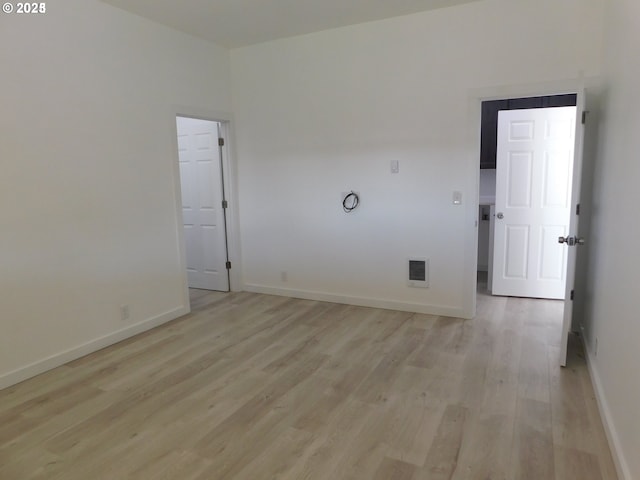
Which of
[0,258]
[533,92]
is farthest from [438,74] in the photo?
[0,258]

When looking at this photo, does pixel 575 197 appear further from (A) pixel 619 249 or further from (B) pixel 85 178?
(B) pixel 85 178

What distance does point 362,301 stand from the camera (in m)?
4.45

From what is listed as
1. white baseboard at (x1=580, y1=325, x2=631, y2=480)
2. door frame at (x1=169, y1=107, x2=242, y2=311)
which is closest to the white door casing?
white baseboard at (x1=580, y1=325, x2=631, y2=480)

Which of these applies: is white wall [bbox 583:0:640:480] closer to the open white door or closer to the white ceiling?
the open white door

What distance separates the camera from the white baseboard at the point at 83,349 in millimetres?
2885

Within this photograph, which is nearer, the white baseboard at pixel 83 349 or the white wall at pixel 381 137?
the white baseboard at pixel 83 349

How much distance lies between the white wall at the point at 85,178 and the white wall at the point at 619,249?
11.8 feet

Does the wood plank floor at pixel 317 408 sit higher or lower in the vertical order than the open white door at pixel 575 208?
lower

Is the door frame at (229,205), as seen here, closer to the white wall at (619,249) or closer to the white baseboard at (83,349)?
the white baseboard at (83,349)

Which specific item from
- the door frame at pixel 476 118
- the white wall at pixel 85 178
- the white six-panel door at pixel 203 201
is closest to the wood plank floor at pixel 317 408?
the white wall at pixel 85 178

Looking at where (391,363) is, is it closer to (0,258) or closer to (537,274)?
(537,274)

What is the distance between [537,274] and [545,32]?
2408mm

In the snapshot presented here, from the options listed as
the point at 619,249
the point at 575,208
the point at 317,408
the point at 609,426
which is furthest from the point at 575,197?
the point at 317,408

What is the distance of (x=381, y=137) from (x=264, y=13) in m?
1.56
